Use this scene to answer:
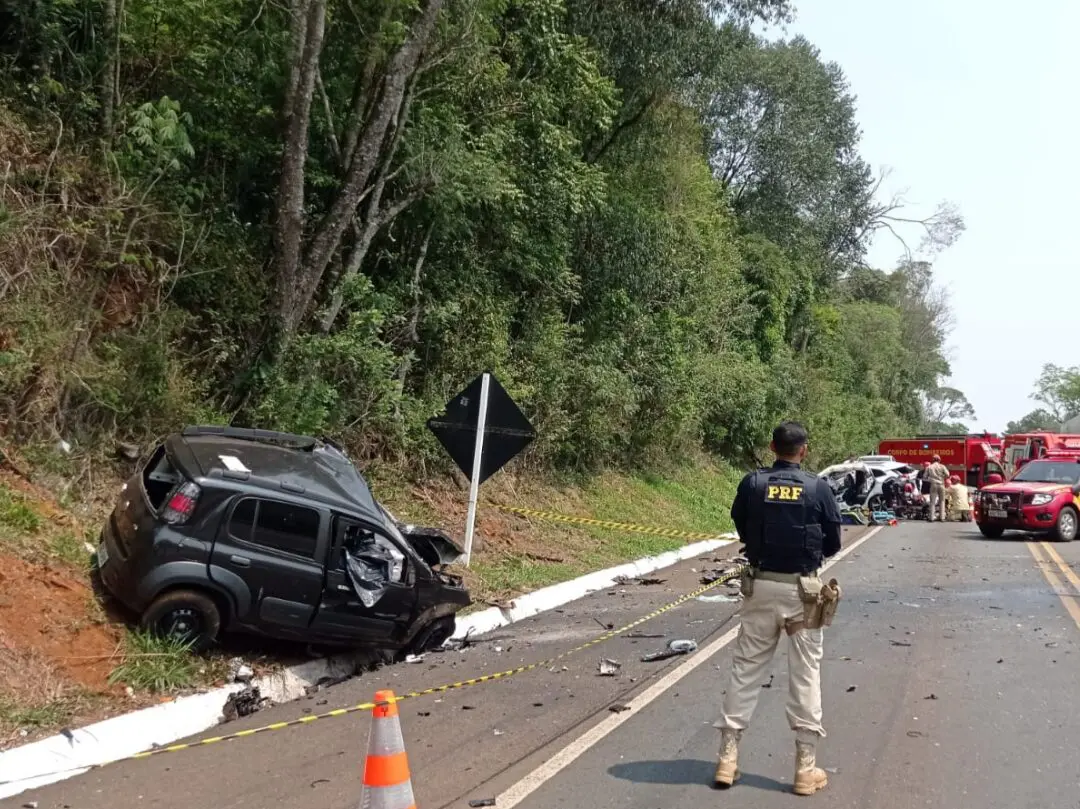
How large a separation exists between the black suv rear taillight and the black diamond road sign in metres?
4.76

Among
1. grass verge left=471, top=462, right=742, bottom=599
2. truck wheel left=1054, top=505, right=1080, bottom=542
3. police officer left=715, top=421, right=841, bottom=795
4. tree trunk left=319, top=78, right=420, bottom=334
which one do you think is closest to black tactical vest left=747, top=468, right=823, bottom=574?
police officer left=715, top=421, right=841, bottom=795

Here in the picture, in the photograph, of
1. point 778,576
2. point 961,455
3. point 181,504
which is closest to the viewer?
point 778,576

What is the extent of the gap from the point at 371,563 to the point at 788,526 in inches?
158

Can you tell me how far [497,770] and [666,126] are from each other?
18.5m

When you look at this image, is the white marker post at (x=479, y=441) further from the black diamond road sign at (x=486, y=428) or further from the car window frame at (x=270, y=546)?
the car window frame at (x=270, y=546)

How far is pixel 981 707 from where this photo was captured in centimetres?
688

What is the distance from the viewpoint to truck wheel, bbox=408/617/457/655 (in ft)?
28.3

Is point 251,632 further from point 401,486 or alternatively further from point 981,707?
point 401,486

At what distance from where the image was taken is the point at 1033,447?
1291 inches

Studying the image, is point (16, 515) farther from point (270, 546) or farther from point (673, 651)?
point (673, 651)

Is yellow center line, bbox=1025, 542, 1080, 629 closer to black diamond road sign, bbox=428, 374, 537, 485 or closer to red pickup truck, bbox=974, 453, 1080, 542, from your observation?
red pickup truck, bbox=974, 453, 1080, 542

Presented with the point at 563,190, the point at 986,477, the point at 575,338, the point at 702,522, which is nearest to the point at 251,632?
the point at 563,190

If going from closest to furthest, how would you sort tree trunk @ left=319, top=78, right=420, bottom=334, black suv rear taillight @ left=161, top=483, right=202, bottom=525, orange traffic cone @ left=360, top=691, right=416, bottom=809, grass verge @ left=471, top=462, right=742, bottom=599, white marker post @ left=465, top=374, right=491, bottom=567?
orange traffic cone @ left=360, top=691, right=416, bottom=809, black suv rear taillight @ left=161, top=483, right=202, bottom=525, white marker post @ left=465, top=374, right=491, bottom=567, grass verge @ left=471, top=462, right=742, bottom=599, tree trunk @ left=319, top=78, right=420, bottom=334

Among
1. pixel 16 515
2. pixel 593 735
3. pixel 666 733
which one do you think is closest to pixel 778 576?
pixel 666 733
